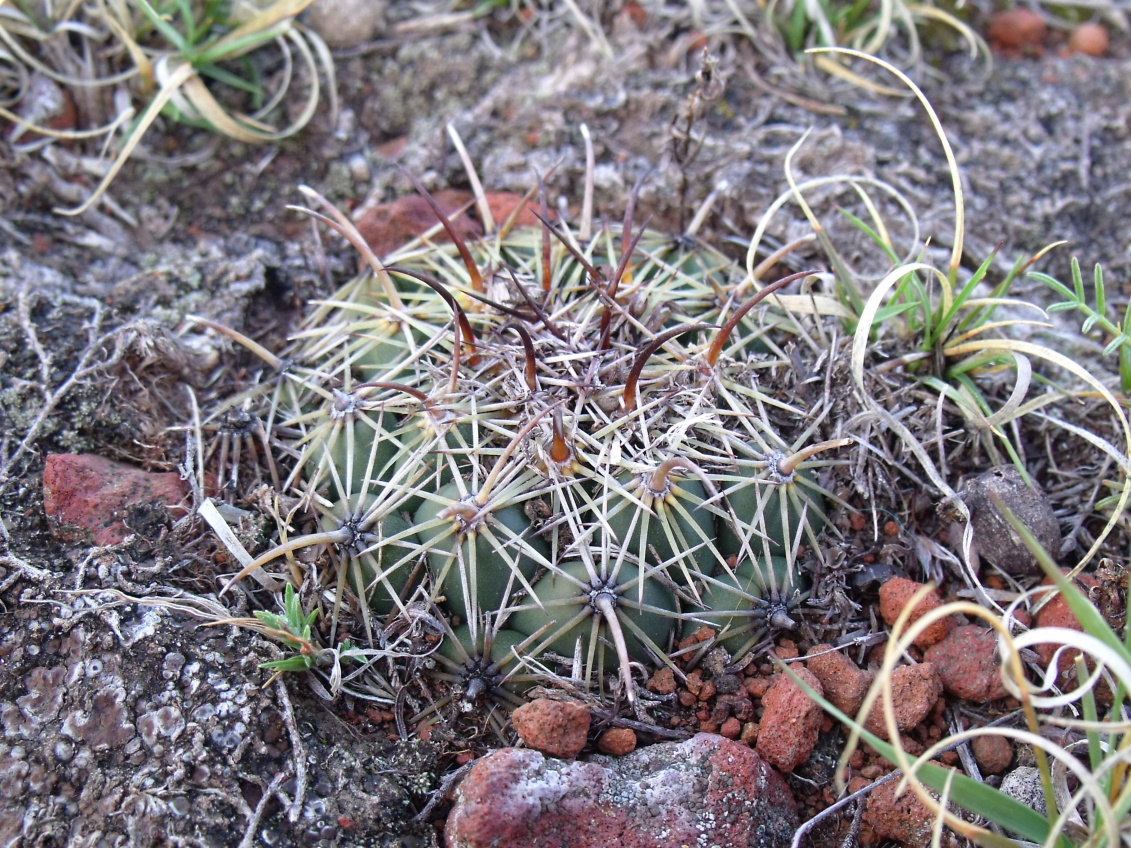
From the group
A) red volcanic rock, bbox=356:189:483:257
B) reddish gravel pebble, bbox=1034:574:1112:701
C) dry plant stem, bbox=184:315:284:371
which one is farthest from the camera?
red volcanic rock, bbox=356:189:483:257

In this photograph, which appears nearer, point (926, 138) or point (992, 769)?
point (992, 769)

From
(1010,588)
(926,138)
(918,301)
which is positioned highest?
(926,138)

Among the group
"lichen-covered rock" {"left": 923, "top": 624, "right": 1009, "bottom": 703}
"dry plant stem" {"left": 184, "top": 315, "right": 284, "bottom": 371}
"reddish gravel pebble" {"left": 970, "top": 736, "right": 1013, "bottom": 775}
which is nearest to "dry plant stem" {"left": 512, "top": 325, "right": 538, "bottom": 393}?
"dry plant stem" {"left": 184, "top": 315, "right": 284, "bottom": 371}

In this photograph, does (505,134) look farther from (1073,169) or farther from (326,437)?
(1073,169)

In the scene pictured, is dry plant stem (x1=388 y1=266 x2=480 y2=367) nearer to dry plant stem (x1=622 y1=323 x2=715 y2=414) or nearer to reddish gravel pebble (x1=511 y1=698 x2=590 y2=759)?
dry plant stem (x1=622 y1=323 x2=715 y2=414)

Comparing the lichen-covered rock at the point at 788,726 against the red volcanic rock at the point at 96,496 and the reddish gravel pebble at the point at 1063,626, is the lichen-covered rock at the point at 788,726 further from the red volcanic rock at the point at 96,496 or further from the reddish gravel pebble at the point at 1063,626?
the red volcanic rock at the point at 96,496

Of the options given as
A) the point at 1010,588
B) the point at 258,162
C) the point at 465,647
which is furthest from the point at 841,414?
the point at 258,162

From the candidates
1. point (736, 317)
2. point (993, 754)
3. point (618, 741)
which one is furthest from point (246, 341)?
point (993, 754)
